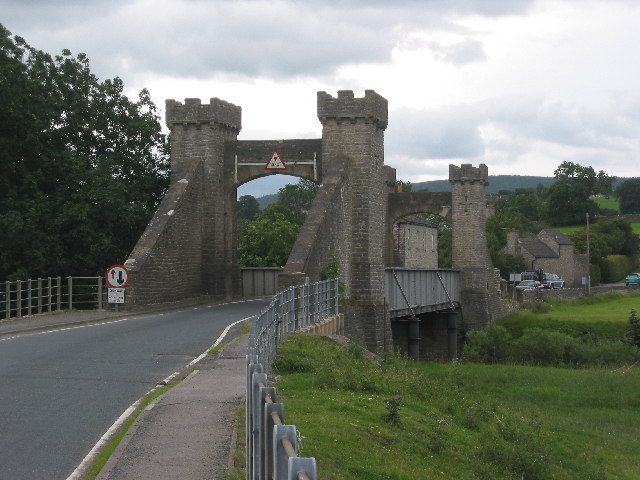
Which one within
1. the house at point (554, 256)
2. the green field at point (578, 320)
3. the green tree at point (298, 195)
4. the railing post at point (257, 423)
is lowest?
the green field at point (578, 320)

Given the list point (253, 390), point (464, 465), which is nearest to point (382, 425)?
point (464, 465)

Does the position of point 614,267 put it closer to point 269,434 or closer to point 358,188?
point 358,188

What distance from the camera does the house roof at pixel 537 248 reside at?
100688 mm

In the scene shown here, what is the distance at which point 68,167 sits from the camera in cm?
3653

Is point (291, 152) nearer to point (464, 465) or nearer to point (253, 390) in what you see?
point (464, 465)

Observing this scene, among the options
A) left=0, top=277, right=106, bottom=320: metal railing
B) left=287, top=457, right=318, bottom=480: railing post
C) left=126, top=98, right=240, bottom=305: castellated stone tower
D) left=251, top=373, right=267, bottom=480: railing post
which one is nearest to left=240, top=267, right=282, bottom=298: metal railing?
left=126, top=98, right=240, bottom=305: castellated stone tower

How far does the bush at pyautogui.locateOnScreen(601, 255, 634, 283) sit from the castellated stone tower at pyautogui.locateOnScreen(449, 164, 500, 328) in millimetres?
53313

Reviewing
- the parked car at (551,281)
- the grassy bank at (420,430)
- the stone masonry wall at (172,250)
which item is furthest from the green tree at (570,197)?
the grassy bank at (420,430)

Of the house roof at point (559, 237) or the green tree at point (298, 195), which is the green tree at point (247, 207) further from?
the house roof at point (559, 237)

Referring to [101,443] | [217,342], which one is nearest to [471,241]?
[217,342]

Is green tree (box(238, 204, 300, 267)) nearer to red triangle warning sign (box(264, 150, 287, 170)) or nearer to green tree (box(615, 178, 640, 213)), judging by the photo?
red triangle warning sign (box(264, 150, 287, 170))

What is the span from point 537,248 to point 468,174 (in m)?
53.1

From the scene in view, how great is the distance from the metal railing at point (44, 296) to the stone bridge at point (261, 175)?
2.47m

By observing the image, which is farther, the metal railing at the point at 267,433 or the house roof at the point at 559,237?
the house roof at the point at 559,237
